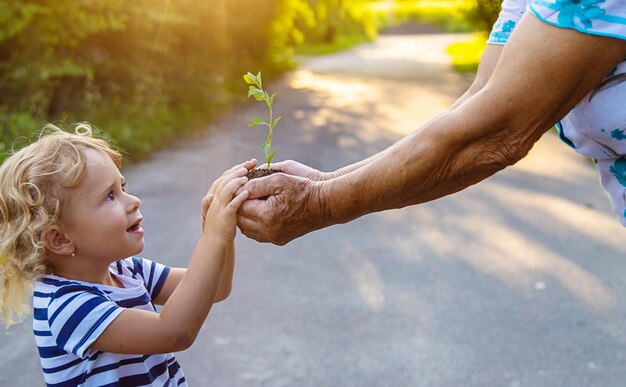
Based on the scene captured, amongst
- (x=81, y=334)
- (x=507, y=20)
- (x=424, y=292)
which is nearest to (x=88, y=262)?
(x=81, y=334)

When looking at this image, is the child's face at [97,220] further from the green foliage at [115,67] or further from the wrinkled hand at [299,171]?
the green foliage at [115,67]

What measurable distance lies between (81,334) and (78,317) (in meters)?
0.05

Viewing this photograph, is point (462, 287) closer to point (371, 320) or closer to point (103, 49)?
point (371, 320)

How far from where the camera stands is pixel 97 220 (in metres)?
2.00

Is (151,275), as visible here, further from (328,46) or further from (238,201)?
(328,46)

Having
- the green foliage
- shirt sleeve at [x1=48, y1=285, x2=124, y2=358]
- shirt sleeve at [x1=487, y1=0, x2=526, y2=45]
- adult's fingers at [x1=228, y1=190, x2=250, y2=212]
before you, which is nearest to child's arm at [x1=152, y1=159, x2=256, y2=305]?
adult's fingers at [x1=228, y1=190, x2=250, y2=212]

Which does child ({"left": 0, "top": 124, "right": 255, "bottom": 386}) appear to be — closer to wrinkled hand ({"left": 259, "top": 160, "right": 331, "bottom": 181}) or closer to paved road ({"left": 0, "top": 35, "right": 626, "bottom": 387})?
wrinkled hand ({"left": 259, "top": 160, "right": 331, "bottom": 181})

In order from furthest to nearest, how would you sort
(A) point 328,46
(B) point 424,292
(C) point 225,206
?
(A) point 328,46, (B) point 424,292, (C) point 225,206

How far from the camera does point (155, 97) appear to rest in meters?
10.0

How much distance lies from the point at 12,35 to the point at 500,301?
582 centimetres

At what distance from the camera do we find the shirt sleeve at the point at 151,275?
2291mm

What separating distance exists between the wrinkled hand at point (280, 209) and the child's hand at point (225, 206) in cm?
4

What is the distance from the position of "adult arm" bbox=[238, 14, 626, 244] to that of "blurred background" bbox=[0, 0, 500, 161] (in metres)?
2.77

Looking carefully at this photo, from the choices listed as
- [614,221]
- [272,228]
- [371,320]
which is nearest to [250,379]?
[371,320]
